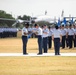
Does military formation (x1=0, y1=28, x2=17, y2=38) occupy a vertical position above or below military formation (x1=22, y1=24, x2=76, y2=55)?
below

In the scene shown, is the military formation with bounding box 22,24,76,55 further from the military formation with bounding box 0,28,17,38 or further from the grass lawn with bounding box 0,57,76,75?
the military formation with bounding box 0,28,17,38

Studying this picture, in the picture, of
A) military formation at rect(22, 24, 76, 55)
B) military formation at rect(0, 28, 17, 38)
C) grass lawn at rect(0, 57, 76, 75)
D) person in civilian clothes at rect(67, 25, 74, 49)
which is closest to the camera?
grass lawn at rect(0, 57, 76, 75)

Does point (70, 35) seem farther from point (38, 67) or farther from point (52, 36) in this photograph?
point (38, 67)

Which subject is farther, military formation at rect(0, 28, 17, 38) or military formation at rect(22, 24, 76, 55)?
military formation at rect(0, 28, 17, 38)

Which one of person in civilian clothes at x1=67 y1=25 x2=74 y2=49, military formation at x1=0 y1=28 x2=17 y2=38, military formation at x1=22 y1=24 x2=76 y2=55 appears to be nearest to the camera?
military formation at x1=22 y1=24 x2=76 y2=55

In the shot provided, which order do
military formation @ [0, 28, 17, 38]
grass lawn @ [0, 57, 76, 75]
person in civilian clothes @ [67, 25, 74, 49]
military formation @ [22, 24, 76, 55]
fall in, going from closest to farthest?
1. grass lawn @ [0, 57, 76, 75]
2. military formation @ [22, 24, 76, 55]
3. person in civilian clothes @ [67, 25, 74, 49]
4. military formation @ [0, 28, 17, 38]

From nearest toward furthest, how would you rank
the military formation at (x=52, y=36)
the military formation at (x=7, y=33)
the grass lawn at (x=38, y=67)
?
the grass lawn at (x=38, y=67)
the military formation at (x=52, y=36)
the military formation at (x=7, y=33)

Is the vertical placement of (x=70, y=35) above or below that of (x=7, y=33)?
above

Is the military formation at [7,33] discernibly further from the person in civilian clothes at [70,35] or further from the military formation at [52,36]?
the person in civilian clothes at [70,35]

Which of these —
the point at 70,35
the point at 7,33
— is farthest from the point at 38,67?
the point at 7,33

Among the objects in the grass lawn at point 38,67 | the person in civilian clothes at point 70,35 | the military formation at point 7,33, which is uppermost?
the person in civilian clothes at point 70,35

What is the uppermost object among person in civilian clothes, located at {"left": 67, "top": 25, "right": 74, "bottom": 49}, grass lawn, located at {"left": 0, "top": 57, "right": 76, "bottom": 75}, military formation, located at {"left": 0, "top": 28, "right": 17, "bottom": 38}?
person in civilian clothes, located at {"left": 67, "top": 25, "right": 74, "bottom": 49}

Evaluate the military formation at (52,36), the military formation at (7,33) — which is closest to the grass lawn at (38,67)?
the military formation at (52,36)

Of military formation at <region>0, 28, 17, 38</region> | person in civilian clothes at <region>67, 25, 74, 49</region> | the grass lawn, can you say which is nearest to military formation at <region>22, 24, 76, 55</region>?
person in civilian clothes at <region>67, 25, 74, 49</region>
